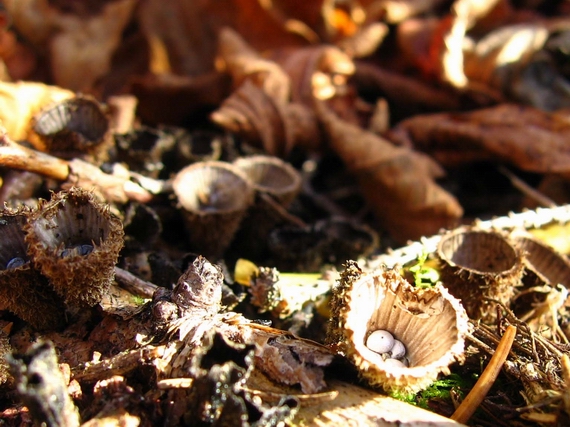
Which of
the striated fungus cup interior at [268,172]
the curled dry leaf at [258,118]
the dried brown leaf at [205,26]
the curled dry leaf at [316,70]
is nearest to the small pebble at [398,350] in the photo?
the striated fungus cup interior at [268,172]

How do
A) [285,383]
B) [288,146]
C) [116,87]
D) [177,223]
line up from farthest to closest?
1. [116,87]
2. [288,146]
3. [177,223]
4. [285,383]

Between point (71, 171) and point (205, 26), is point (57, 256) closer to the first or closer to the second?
point (71, 171)

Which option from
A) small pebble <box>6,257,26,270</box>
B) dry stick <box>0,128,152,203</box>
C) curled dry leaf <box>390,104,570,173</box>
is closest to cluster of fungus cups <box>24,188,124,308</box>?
small pebble <box>6,257,26,270</box>

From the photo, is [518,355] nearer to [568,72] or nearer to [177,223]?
[177,223]

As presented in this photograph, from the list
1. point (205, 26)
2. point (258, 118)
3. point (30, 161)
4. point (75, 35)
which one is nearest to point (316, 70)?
point (258, 118)

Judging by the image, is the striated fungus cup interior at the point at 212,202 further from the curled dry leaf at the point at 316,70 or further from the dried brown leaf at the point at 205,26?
the dried brown leaf at the point at 205,26

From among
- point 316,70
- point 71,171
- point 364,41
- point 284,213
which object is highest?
point 364,41

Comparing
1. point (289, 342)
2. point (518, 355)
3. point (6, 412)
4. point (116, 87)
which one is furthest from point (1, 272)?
point (116, 87)
